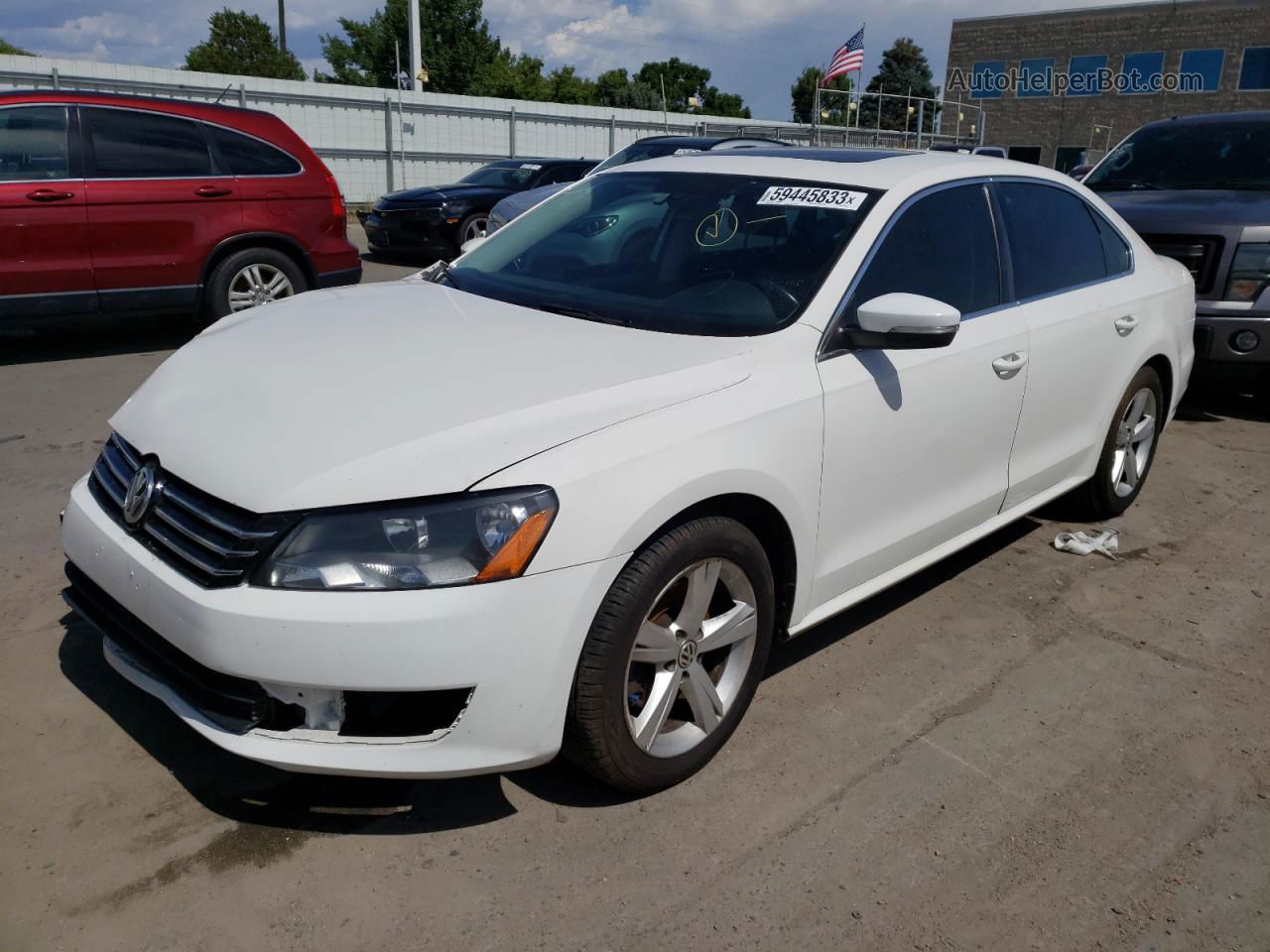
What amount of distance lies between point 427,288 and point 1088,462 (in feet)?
9.55

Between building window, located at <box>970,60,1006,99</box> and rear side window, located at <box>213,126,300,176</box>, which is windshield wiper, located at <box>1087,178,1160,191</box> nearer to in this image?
rear side window, located at <box>213,126,300,176</box>

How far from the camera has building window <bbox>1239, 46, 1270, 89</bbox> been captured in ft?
122

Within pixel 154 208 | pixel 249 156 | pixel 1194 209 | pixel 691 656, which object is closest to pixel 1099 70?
pixel 1194 209

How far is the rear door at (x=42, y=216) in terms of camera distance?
6738 mm

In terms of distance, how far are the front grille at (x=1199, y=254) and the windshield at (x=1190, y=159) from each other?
3.14 ft

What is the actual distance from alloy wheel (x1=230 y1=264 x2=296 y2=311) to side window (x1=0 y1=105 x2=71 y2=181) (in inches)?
51.1

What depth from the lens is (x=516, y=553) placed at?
7.49 feet

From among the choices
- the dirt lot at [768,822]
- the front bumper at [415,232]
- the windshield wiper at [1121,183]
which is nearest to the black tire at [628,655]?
the dirt lot at [768,822]

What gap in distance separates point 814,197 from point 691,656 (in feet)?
5.31

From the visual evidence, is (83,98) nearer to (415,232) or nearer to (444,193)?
(415,232)

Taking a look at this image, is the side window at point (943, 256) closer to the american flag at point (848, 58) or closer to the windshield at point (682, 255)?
the windshield at point (682, 255)

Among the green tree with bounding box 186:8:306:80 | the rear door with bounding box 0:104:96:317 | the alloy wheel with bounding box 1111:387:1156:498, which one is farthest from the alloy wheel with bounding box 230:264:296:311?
the green tree with bounding box 186:8:306:80

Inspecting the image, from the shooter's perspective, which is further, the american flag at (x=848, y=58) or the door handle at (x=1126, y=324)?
the american flag at (x=848, y=58)

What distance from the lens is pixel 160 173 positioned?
289 inches
